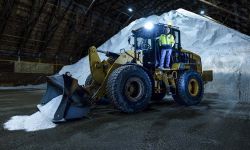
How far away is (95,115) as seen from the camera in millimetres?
4824

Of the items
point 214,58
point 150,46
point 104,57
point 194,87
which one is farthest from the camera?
point 104,57

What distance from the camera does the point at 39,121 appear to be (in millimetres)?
4000

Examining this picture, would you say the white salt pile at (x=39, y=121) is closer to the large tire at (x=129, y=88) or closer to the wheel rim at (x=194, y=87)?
the large tire at (x=129, y=88)

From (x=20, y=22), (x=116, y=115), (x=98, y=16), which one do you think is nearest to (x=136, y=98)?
(x=116, y=115)

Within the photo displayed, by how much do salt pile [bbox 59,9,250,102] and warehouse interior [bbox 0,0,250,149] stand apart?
0.13ft

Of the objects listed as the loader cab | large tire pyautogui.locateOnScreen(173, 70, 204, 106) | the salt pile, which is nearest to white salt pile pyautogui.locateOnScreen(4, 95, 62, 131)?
the loader cab

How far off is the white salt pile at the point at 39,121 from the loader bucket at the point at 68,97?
0.57 feet

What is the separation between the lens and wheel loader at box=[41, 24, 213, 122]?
443 cm

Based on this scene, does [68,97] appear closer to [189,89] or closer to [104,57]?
[189,89]

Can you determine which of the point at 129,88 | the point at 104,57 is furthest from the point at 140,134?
the point at 104,57

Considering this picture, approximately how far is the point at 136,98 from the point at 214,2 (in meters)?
11.2

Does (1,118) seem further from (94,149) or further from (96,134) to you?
(94,149)

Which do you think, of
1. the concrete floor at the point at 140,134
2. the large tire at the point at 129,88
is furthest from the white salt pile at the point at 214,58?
the large tire at the point at 129,88

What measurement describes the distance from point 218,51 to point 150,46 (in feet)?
18.9
